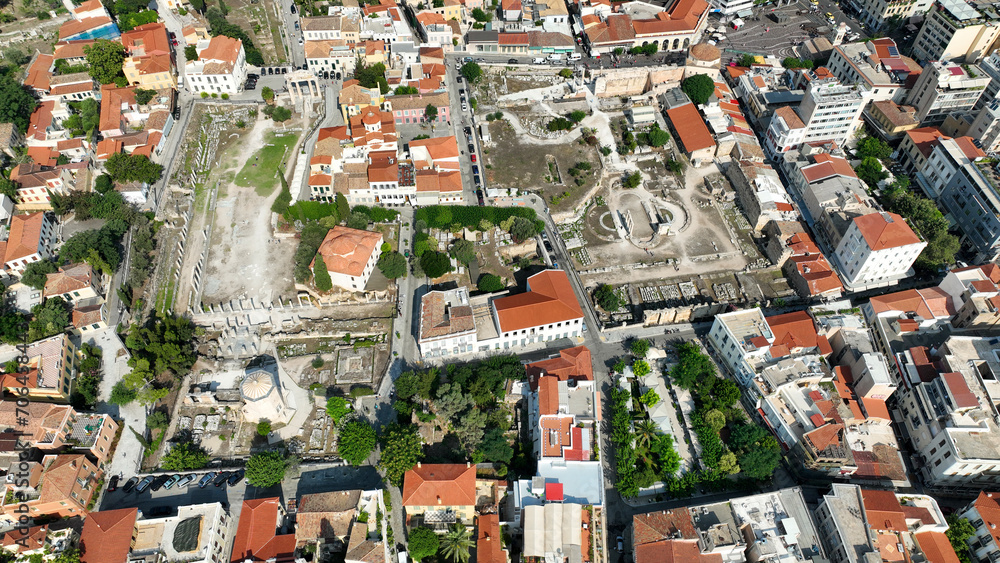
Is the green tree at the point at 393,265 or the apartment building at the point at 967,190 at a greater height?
the apartment building at the point at 967,190

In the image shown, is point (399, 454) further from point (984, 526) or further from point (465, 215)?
point (984, 526)

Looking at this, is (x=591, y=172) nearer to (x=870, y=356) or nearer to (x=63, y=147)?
(x=870, y=356)

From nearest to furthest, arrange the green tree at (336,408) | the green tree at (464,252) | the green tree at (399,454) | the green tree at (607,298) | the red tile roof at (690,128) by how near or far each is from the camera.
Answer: the green tree at (399,454)
the green tree at (336,408)
the green tree at (607,298)
the green tree at (464,252)
the red tile roof at (690,128)

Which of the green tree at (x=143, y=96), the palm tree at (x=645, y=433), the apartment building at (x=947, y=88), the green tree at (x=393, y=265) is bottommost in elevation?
the palm tree at (x=645, y=433)

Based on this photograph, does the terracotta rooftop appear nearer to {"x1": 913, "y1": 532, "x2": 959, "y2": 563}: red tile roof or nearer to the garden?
the garden

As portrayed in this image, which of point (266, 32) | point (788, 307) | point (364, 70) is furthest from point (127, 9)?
Answer: point (788, 307)

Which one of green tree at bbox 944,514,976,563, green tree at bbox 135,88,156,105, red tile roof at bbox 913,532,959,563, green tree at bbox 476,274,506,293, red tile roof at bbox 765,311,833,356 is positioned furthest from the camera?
green tree at bbox 135,88,156,105

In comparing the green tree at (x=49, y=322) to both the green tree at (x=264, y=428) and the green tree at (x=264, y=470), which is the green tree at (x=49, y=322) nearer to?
the green tree at (x=264, y=428)

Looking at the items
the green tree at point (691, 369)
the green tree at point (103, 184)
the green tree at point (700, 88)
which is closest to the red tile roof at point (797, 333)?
the green tree at point (691, 369)

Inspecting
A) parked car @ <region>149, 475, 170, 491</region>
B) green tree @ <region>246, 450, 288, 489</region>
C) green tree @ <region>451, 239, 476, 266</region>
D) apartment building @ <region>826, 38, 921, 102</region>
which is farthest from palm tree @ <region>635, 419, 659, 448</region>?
apartment building @ <region>826, 38, 921, 102</region>
